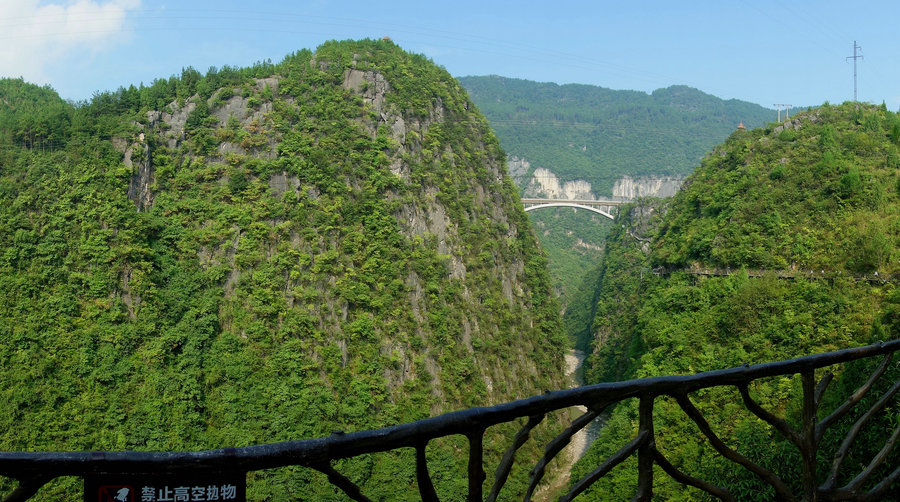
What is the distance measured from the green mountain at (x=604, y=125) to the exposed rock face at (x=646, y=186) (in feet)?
4.37

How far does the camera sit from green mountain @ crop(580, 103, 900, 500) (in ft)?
75.2

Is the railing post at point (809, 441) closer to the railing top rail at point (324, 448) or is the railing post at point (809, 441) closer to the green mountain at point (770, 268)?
the railing top rail at point (324, 448)

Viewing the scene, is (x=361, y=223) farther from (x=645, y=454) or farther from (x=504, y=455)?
(x=504, y=455)

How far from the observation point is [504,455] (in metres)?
2.47

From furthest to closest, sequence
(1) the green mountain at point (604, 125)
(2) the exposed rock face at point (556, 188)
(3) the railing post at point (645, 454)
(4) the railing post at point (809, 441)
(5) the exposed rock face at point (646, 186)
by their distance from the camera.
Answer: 1. (1) the green mountain at point (604, 125)
2. (2) the exposed rock face at point (556, 188)
3. (5) the exposed rock face at point (646, 186)
4. (4) the railing post at point (809, 441)
5. (3) the railing post at point (645, 454)

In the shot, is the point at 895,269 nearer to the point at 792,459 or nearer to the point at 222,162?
the point at 792,459

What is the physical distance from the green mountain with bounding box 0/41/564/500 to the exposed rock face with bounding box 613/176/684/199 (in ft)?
273

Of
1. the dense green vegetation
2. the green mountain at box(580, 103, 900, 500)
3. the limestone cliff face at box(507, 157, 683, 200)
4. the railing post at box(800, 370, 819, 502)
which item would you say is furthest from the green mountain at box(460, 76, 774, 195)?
the railing post at box(800, 370, 819, 502)

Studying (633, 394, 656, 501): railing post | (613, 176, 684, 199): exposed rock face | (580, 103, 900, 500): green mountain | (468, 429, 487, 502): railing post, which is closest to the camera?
(468, 429, 487, 502): railing post

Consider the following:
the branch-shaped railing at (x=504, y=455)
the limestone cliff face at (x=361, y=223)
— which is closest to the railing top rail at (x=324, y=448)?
the branch-shaped railing at (x=504, y=455)

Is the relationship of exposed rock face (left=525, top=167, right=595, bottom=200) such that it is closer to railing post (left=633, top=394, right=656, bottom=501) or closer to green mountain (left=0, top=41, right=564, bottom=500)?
green mountain (left=0, top=41, right=564, bottom=500)

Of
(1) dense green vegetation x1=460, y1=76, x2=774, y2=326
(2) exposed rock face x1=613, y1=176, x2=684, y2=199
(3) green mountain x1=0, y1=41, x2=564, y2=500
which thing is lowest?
(3) green mountain x1=0, y1=41, x2=564, y2=500

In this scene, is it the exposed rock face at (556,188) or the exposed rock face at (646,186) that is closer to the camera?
the exposed rock face at (646,186)

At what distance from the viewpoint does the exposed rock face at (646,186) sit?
13212 centimetres
